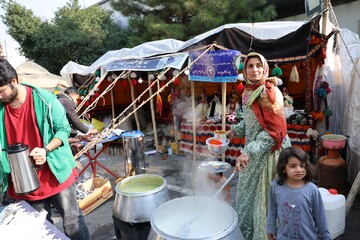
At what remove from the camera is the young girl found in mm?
2033

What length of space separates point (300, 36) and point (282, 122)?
3.32 metres

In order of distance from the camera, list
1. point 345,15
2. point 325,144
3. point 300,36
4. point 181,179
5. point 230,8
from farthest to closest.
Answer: point 230,8 → point 345,15 → point 181,179 → point 300,36 → point 325,144

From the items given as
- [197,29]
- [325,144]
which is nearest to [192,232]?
[325,144]

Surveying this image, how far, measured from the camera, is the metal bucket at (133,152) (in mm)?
4949

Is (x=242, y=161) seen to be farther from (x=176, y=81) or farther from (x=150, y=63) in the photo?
(x=150, y=63)

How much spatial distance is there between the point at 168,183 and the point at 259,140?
331cm

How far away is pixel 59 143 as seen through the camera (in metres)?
2.20

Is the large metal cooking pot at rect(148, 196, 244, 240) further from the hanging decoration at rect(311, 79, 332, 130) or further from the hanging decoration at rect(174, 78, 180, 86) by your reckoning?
the hanging decoration at rect(174, 78, 180, 86)

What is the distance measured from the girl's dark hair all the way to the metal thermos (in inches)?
81.6

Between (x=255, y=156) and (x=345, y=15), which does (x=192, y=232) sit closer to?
(x=255, y=156)

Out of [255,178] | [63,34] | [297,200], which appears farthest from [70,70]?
[297,200]

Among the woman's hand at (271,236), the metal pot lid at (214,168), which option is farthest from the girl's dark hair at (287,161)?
the metal pot lid at (214,168)

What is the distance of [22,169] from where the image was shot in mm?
2033

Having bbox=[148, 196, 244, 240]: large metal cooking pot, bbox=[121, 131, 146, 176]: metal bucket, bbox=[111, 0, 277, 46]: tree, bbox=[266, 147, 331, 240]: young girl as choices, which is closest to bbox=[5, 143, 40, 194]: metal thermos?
bbox=[148, 196, 244, 240]: large metal cooking pot
